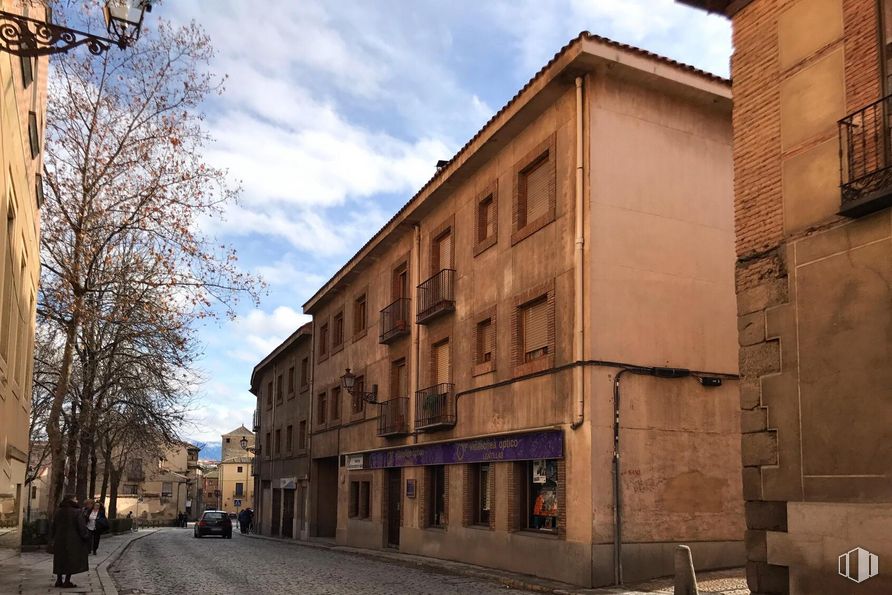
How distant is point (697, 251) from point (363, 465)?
1441 centimetres

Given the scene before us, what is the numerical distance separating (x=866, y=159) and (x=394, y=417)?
17.8 metres

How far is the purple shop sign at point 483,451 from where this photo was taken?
16297 mm

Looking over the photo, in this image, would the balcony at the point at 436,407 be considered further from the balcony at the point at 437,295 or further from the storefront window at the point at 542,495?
the storefront window at the point at 542,495

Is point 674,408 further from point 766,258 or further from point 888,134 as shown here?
point 888,134

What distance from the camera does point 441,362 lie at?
22.5 meters

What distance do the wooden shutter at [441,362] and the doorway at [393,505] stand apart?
4.02 m

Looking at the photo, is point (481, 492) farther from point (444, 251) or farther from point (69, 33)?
point (69, 33)

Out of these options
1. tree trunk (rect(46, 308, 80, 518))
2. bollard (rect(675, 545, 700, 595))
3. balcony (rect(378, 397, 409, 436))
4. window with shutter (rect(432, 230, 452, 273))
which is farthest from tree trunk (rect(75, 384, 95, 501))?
bollard (rect(675, 545, 700, 595))

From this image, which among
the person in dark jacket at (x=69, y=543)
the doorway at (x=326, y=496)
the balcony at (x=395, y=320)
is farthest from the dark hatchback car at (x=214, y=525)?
the person in dark jacket at (x=69, y=543)

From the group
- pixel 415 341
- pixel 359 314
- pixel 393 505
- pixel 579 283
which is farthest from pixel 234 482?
pixel 579 283

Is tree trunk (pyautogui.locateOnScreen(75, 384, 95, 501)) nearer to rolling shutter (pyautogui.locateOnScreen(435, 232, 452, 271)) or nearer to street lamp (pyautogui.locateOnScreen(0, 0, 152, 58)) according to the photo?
rolling shutter (pyautogui.locateOnScreen(435, 232, 452, 271))

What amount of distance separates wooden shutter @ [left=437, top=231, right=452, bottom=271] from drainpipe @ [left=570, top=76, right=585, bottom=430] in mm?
6688

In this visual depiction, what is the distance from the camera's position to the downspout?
2334 centimetres

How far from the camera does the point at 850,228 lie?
885 cm
